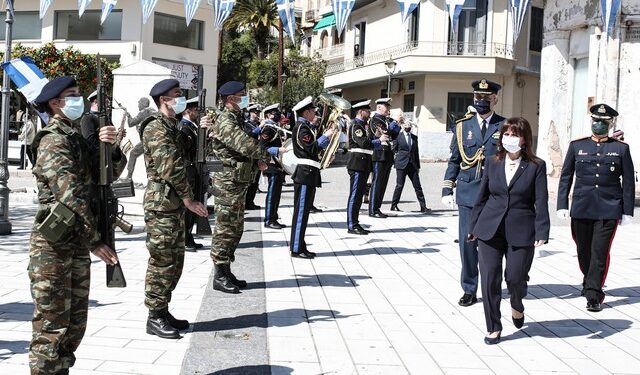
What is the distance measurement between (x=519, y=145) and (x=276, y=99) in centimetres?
3530

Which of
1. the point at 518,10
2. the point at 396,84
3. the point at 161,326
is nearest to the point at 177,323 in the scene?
the point at 161,326

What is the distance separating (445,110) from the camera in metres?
35.6

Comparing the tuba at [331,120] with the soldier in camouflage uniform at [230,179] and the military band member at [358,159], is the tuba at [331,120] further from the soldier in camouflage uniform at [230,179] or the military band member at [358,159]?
the soldier in camouflage uniform at [230,179]

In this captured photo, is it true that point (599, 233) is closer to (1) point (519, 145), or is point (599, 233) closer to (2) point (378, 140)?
(1) point (519, 145)

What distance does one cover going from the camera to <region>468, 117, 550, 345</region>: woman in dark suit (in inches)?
231

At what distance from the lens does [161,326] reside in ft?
18.5

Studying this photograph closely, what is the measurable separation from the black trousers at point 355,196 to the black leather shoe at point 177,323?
6152 millimetres

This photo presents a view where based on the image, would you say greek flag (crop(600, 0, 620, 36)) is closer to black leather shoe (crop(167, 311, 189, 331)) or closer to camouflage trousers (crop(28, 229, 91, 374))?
black leather shoe (crop(167, 311, 189, 331))

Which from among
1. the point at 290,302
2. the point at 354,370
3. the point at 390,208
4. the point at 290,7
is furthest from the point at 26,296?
the point at 290,7

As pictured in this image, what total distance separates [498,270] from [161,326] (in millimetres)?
2719

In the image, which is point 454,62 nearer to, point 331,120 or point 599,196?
point 331,120

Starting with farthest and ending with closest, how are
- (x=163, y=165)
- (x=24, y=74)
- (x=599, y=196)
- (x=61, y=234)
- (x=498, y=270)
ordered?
1. (x=24, y=74)
2. (x=599, y=196)
3. (x=498, y=270)
4. (x=163, y=165)
5. (x=61, y=234)

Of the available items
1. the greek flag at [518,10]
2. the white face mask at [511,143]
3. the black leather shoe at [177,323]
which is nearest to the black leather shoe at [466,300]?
the white face mask at [511,143]

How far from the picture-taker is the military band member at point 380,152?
13258 mm
